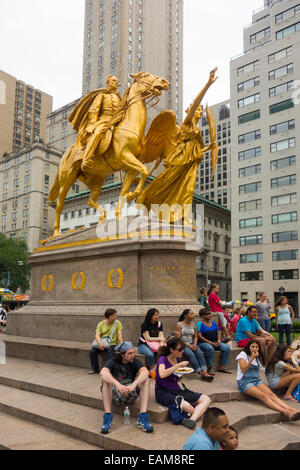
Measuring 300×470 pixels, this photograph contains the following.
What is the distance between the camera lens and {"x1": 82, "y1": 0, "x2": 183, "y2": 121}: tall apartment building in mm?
81750

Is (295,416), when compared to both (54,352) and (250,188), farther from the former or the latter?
(250,188)

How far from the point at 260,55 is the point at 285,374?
5975 cm

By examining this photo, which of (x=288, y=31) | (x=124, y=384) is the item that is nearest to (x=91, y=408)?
(x=124, y=384)

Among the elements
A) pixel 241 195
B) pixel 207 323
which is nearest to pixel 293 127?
pixel 241 195

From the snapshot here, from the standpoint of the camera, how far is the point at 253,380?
22.2ft

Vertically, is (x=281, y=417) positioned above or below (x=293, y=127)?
below

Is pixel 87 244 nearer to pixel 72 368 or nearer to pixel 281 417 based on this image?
pixel 72 368

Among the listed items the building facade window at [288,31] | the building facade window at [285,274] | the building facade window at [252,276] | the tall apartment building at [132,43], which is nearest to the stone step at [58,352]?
the building facade window at [285,274]

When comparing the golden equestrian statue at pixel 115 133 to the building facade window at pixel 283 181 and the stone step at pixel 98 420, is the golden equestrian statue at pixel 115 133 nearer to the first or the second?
the stone step at pixel 98 420

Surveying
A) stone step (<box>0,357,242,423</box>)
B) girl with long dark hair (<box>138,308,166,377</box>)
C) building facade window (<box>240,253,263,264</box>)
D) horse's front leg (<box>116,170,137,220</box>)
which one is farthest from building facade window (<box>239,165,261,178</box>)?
girl with long dark hair (<box>138,308,166,377</box>)

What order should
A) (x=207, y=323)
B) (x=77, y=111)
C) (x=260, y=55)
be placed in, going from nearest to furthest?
(x=207, y=323) → (x=77, y=111) → (x=260, y=55)

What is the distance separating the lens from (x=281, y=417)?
6164 mm

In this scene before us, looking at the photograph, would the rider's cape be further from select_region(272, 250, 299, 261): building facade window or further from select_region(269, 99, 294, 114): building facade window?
select_region(269, 99, 294, 114): building facade window

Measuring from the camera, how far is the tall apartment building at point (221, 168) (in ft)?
346
